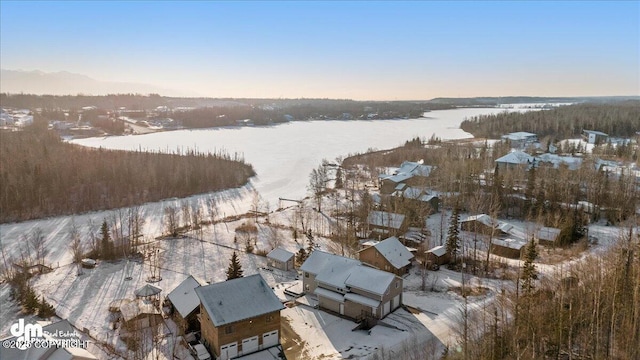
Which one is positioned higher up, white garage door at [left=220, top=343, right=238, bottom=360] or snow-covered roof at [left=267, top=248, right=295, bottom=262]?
snow-covered roof at [left=267, top=248, right=295, bottom=262]

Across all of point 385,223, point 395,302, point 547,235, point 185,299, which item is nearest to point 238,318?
point 185,299

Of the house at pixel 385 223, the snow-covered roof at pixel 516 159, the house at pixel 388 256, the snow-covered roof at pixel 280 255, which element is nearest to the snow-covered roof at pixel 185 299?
the snow-covered roof at pixel 280 255

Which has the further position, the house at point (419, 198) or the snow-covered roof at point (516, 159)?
the snow-covered roof at point (516, 159)

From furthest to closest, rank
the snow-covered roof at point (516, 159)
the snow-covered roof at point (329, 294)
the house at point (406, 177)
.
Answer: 1. the snow-covered roof at point (516, 159)
2. the house at point (406, 177)
3. the snow-covered roof at point (329, 294)

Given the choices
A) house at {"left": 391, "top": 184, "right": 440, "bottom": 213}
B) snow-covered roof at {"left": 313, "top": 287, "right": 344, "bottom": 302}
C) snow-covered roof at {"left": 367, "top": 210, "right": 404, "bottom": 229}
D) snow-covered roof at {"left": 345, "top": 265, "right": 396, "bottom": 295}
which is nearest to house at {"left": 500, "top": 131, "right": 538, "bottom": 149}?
house at {"left": 391, "top": 184, "right": 440, "bottom": 213}

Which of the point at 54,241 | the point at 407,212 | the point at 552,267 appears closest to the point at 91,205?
the point at 54,241

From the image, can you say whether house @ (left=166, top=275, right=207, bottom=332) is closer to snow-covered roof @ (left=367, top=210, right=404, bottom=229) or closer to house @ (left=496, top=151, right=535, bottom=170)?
snow-covered roof @ (left=367, top=210, right=404, bottom=229)

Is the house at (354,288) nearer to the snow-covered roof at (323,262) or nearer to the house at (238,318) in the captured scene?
the snow-covered roof at (323,262)
